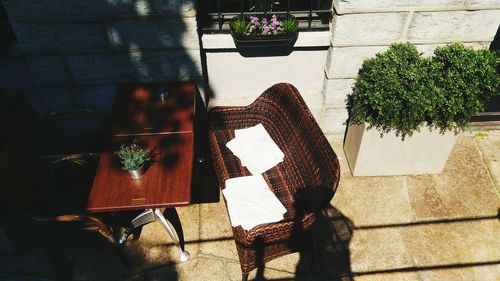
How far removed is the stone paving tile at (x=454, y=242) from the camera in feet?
14.0

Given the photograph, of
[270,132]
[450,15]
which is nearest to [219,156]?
[270,132]

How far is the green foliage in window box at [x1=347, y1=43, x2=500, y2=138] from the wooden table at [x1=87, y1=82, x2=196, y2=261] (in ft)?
6.77

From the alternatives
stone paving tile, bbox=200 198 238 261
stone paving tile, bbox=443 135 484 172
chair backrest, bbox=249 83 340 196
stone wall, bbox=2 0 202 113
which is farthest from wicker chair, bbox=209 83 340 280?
stone paving tile, bbox=443 135 484 172

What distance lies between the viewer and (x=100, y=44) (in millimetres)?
4320

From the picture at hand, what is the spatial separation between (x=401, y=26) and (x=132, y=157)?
3231 mm

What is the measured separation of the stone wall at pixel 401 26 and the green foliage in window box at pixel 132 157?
8.20 ft

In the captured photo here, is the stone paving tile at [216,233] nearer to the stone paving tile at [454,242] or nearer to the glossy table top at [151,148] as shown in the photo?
the glossy table top at [151,148]

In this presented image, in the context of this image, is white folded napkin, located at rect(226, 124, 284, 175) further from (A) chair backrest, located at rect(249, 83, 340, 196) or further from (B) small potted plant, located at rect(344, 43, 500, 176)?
(B) small potted plant, located at rect(344, 43, 500, 176)

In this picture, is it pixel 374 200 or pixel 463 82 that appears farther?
pixel 374 200

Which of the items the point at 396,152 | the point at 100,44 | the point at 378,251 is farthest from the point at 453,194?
the point at 100,44

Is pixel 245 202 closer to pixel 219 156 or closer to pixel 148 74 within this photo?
pixel 219 156

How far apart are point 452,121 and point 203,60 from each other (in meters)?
2.96

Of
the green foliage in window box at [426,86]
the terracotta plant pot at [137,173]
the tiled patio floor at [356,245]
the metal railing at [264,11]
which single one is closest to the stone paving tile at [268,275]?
the tiled patio floor at [356,245]

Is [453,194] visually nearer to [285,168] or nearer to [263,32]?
[285,168]
